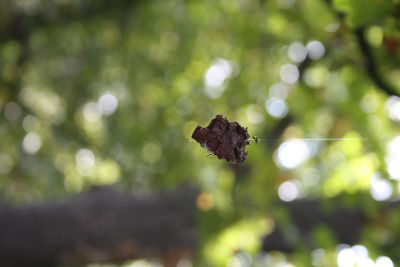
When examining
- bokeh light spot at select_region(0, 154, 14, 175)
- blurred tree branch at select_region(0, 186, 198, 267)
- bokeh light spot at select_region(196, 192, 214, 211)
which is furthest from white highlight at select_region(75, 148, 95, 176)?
bokeh light spot at select_region(196, 192, 214, 211)

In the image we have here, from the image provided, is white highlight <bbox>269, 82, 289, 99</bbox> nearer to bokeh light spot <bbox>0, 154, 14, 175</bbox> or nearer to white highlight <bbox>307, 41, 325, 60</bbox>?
white highlight <bbox>307, 41, 325, 60</bbox>

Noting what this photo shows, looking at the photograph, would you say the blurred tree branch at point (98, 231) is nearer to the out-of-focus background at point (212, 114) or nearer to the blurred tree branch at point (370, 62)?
the out-of-focus background at point (212, 114)

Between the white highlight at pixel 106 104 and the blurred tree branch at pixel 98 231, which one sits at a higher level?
the white highlight at pixel 106 104

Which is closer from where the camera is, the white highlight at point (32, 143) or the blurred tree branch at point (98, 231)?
the blurred tree branch at point (98, 231)

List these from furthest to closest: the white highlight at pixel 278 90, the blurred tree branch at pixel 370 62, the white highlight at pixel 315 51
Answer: the white highlight at pixel 278 90 < the white highlight at pixel 315 51 < the blurred tree branch at pixel 370 62

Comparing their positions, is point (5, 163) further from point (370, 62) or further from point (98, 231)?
point (370, 62)

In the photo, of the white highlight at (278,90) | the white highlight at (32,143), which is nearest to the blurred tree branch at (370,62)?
the white highlight at (278,90)
